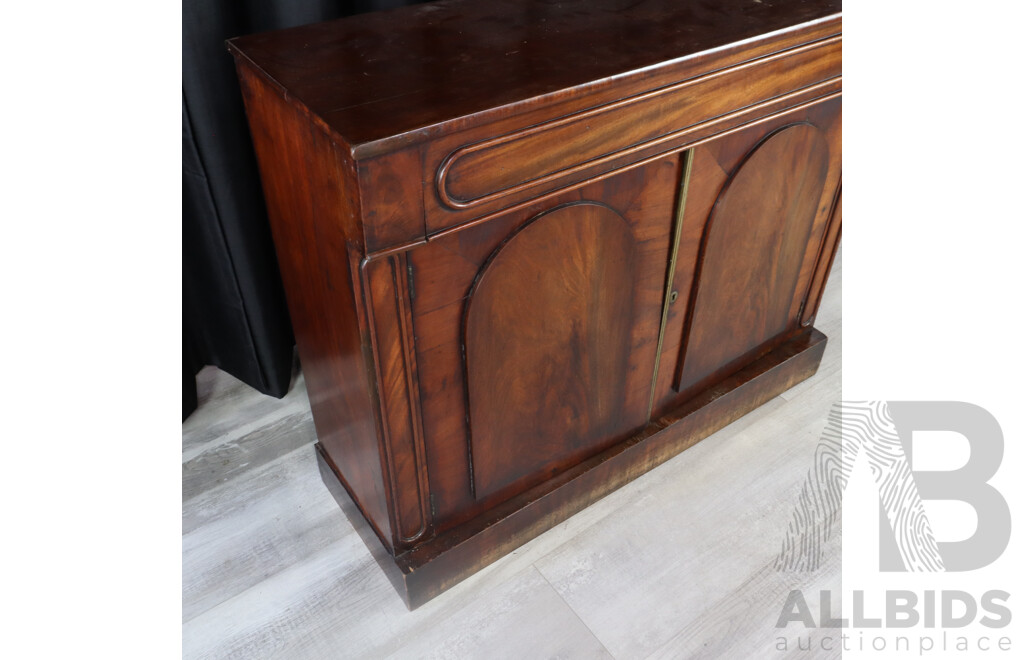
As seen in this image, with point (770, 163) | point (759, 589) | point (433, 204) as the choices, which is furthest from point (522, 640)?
point (770, 163)

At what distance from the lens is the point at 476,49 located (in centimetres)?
89

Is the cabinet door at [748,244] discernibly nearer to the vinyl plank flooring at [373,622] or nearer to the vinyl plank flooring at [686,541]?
the vinyl plank flooring at [686,541]

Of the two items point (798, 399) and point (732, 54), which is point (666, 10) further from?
point (798, 399)

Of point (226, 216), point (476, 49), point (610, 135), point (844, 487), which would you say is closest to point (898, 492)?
point (844, 487)

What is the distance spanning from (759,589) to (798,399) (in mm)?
486

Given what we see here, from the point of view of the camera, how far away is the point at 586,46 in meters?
0.90

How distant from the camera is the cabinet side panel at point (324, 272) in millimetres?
804

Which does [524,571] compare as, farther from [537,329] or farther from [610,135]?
[610,135]

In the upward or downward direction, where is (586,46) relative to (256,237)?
upward

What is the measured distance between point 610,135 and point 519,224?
15 centimetres

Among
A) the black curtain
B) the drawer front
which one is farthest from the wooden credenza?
the black curtain

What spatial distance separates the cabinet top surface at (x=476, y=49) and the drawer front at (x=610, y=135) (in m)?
0.04

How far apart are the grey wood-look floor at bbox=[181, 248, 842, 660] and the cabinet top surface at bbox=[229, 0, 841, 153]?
2.56 ft

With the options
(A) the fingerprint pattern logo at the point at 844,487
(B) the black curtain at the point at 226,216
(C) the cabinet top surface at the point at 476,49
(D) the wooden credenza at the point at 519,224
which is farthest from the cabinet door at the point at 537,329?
(B) the black curtain at the point at 226,216
